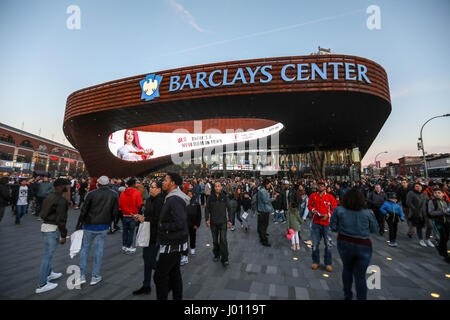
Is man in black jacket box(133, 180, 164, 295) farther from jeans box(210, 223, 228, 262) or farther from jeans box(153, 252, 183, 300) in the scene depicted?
jeans box(210, 223, 228, 262)

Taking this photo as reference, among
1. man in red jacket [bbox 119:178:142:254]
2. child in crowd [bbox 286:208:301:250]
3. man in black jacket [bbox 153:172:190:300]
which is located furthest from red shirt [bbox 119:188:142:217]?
child in crowd [bbox 286:208:301:250]

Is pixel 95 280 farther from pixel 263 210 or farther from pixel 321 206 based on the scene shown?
pixel 321 206

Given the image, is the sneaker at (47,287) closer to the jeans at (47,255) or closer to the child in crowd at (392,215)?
the jeans at (47,255)

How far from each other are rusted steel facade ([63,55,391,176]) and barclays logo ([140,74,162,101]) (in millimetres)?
282

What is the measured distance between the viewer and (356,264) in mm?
2619

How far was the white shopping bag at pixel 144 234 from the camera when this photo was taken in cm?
296

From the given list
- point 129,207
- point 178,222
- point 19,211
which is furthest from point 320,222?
point 19,211

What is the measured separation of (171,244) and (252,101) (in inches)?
435

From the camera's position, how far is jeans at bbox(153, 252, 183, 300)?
89.8 inches

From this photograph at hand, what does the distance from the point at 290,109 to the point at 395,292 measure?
1164 centimetres

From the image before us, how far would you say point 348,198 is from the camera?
2.83 m

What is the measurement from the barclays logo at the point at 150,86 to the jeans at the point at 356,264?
499 inches
